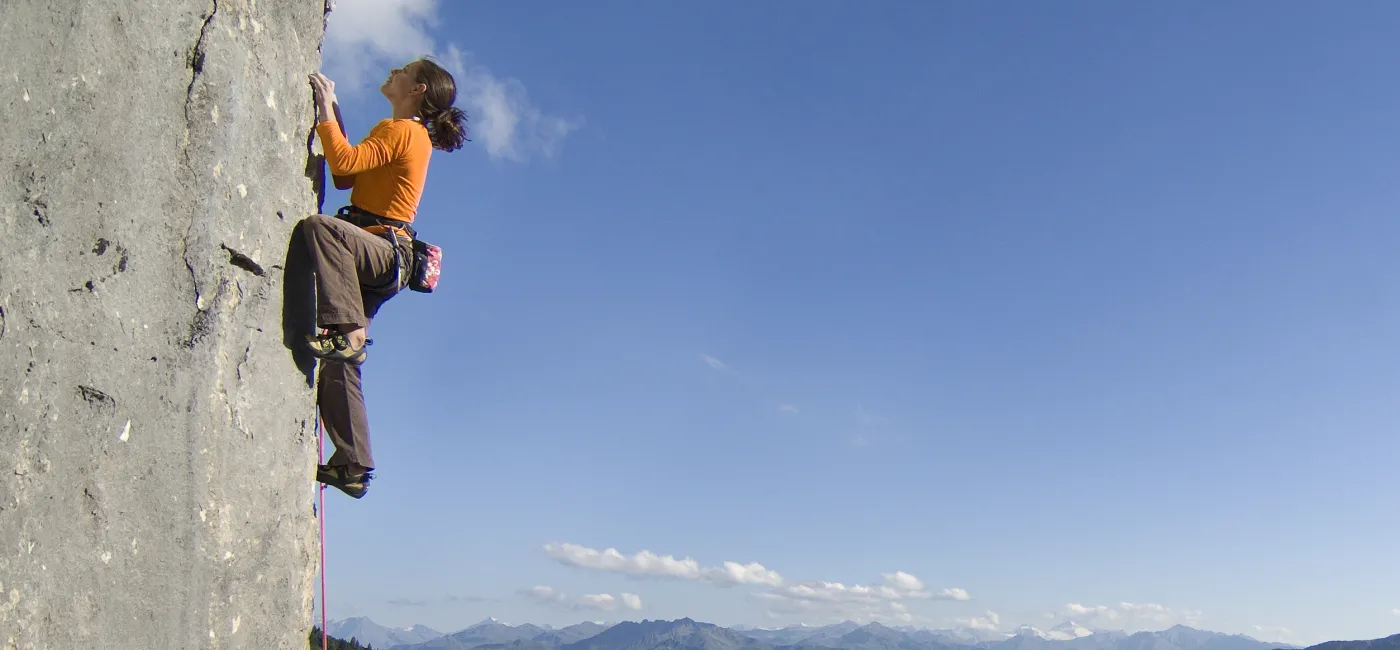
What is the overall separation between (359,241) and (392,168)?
0.65m

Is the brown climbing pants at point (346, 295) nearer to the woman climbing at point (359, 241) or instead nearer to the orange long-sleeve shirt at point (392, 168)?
the woman climbing at point (359, 241)

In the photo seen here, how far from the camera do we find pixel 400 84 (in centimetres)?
632

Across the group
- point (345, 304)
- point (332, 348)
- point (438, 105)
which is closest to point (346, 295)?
point (345, 304)

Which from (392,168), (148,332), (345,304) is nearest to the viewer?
(148,332)

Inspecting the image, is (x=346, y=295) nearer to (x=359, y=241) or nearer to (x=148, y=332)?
(x=359, y=241)

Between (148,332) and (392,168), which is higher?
(392,168)

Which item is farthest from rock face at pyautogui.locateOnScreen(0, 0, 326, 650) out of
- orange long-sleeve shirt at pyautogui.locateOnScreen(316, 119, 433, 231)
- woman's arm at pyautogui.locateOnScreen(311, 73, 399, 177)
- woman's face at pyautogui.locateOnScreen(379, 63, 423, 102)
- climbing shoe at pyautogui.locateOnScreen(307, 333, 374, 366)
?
woman's face at pyautogui.locateOnScreen(379, 63, 423, 102)

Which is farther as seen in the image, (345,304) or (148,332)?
(345,304)

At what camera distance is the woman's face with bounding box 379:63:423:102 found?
629cm

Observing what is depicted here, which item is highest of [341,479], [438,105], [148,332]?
[438,105]

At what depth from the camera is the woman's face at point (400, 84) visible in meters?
6.29

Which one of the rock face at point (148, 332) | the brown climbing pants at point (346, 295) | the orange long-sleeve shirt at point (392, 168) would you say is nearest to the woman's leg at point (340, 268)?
the brown climbing pants at point (346, 295)

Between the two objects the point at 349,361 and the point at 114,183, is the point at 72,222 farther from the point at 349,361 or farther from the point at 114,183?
the point at 349,361

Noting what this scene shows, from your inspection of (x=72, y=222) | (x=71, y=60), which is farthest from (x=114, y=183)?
(x=71, y=60)
